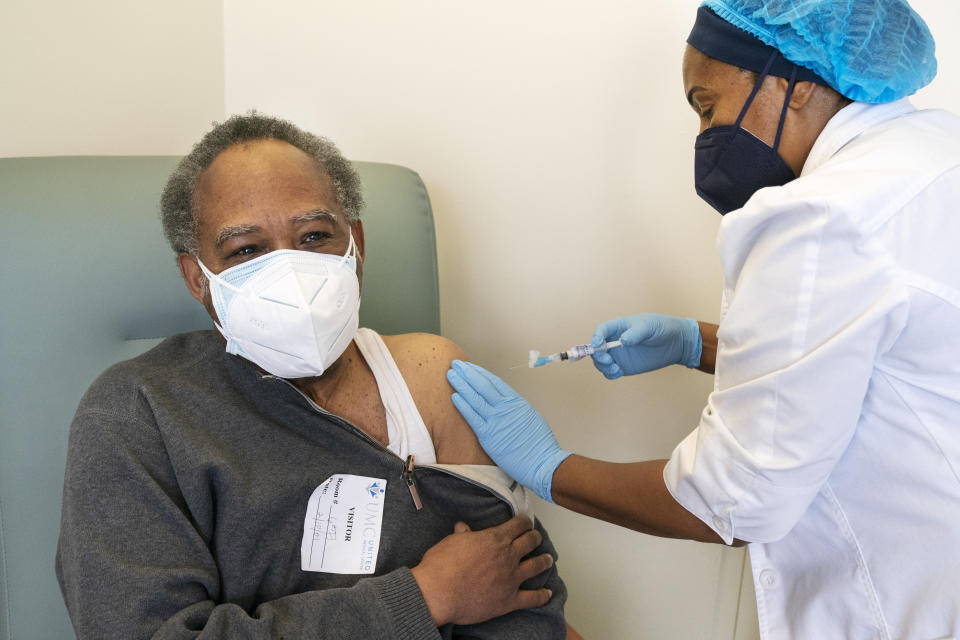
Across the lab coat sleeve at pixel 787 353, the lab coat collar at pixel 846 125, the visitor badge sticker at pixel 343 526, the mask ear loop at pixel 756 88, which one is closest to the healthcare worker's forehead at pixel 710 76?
the mask ear loop at pixel 756 88

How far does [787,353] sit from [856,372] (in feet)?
0.28

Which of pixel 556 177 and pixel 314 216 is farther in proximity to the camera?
pixel 556 177

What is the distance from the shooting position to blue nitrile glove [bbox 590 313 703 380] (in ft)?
5.03

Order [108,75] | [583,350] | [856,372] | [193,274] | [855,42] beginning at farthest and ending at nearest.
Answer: [108,75] < [583,350] < [193,274] < [855,42] < [856,372]

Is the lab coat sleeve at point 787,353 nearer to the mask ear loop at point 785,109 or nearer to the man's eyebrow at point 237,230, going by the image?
the mask ear loop at point 785,109

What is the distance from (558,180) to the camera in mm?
1881

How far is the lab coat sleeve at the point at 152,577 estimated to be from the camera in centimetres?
99

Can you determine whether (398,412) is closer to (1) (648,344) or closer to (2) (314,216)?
(2) (314,216)

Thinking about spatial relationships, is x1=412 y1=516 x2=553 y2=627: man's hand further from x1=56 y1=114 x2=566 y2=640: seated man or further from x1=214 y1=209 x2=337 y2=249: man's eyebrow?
x1=214 y1=209 x2=337 y2=249: man's eyebrow

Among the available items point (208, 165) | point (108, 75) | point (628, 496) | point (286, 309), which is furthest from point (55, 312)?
point (628, 496)

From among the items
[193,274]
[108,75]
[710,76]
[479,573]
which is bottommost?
[479,573]

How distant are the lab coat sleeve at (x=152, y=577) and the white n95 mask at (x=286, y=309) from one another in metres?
0.22

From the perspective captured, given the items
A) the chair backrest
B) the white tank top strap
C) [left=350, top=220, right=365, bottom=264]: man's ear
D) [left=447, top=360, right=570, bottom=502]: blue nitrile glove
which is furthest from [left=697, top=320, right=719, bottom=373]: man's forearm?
the chair backrest

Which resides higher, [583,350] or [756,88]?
[756,88]
